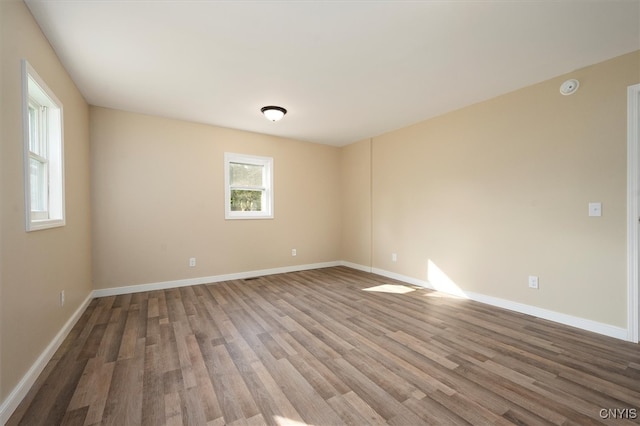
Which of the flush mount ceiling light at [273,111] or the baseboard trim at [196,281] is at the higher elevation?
the flush mount ceiling light at [273,111]

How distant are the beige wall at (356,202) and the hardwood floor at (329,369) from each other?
2176 millimetres

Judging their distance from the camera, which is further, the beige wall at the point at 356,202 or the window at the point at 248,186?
the beige wall at the point at 356,202

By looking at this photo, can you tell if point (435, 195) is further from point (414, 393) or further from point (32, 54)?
point (32, 54)

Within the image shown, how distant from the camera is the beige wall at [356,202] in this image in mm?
5184

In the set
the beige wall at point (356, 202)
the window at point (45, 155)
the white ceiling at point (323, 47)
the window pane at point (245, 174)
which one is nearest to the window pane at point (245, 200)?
the window pane at point (245, 174)

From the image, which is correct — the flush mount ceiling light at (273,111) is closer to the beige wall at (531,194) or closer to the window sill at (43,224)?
the beige wall at (531,194)

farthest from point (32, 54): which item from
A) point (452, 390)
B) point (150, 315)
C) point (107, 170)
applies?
point (452, 390)

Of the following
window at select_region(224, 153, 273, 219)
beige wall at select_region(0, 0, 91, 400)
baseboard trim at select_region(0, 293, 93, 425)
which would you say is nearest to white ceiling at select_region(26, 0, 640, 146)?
beige wall at select_region(0, 0, 91, 400)

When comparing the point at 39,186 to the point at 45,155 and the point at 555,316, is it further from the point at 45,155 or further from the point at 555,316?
the point at 555,316

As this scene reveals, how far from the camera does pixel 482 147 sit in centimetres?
340

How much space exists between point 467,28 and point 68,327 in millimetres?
4338

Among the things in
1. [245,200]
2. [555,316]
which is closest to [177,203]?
[245,200]

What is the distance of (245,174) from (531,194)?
13.6ft

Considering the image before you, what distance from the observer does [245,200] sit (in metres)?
4.81
